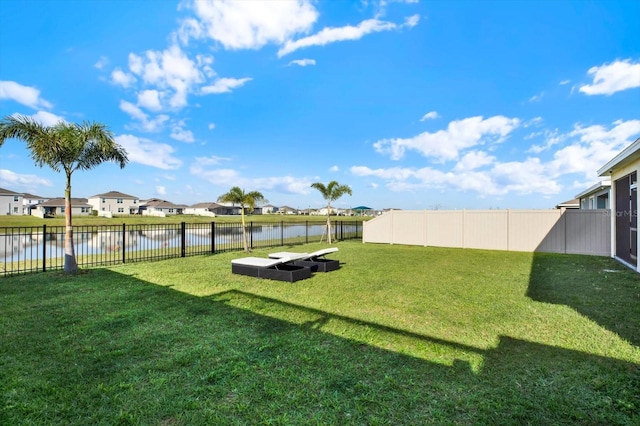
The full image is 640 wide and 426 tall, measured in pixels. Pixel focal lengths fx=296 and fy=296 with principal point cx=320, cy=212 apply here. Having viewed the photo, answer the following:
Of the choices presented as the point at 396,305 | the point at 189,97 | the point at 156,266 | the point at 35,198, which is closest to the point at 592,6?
the point at 396,305

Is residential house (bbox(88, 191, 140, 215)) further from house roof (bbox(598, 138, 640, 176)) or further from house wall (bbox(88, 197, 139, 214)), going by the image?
house roof (bbox(598, 138, 640, 176))

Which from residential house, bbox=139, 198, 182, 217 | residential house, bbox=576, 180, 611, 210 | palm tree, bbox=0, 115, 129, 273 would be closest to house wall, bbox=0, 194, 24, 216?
residential house, bbox=139, 198, 182, 217

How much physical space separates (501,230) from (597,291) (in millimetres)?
8236

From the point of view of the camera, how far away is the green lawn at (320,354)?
6.99 feet

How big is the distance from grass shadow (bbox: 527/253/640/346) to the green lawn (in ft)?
0.16

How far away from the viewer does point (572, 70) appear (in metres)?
11.1

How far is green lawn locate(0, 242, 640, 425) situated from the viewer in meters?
2.13

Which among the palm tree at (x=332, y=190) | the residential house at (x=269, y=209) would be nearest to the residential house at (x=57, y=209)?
the residential house at (x=269, y=209)

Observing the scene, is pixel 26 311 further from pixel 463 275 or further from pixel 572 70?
pixel 572 70

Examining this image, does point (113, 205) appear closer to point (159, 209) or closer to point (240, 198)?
point (159, 209)

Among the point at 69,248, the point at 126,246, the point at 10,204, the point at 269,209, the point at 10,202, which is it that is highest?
the point at 10,202

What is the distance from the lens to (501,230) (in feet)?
43.4

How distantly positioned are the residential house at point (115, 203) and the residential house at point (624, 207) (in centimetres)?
6739

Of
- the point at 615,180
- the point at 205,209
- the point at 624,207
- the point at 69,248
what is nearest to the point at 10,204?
the point at 205,209
